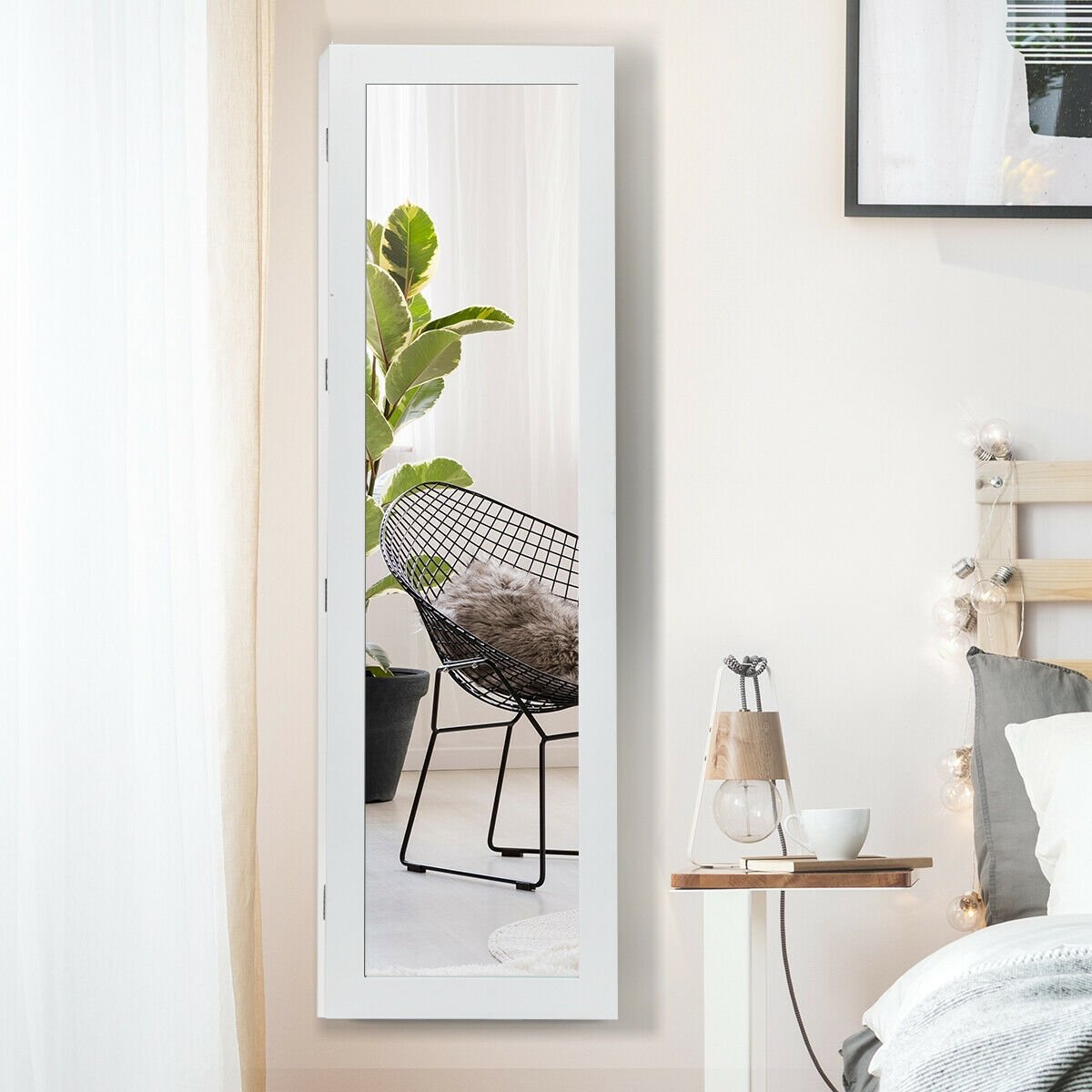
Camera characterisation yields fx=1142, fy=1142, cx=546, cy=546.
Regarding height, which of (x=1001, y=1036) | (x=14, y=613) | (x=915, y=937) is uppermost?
(x=14, y=613)

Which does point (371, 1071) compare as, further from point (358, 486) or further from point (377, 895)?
point (358, 486)

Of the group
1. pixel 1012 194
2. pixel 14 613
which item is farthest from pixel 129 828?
pixel 1012 194

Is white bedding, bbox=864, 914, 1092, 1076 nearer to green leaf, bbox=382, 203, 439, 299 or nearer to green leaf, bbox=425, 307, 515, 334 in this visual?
green leaf, bbox=425, 307, 515, 334

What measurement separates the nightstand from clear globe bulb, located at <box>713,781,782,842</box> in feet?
0.55

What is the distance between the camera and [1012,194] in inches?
80.9

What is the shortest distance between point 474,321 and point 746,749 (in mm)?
891

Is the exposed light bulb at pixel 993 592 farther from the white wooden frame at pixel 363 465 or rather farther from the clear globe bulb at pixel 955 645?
the white wooden frame at pixel 363 465

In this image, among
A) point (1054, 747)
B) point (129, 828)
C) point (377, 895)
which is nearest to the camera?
point (129, 828)

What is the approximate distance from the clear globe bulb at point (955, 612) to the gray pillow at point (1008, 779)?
0.21m

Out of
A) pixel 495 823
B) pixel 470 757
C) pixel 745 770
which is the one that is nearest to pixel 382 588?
pixel 470 757

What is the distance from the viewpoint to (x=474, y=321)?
2.06 metres

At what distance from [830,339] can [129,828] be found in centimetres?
146

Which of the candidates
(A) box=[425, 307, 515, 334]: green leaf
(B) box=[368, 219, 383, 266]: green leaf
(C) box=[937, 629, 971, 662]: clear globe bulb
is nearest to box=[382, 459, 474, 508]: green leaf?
(A) box=[425, 307, 515, 334]: green leaf

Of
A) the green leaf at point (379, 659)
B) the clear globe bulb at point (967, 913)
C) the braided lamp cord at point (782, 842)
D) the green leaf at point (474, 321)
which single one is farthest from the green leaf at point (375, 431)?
the clear globe bulb at point (967, 913)
